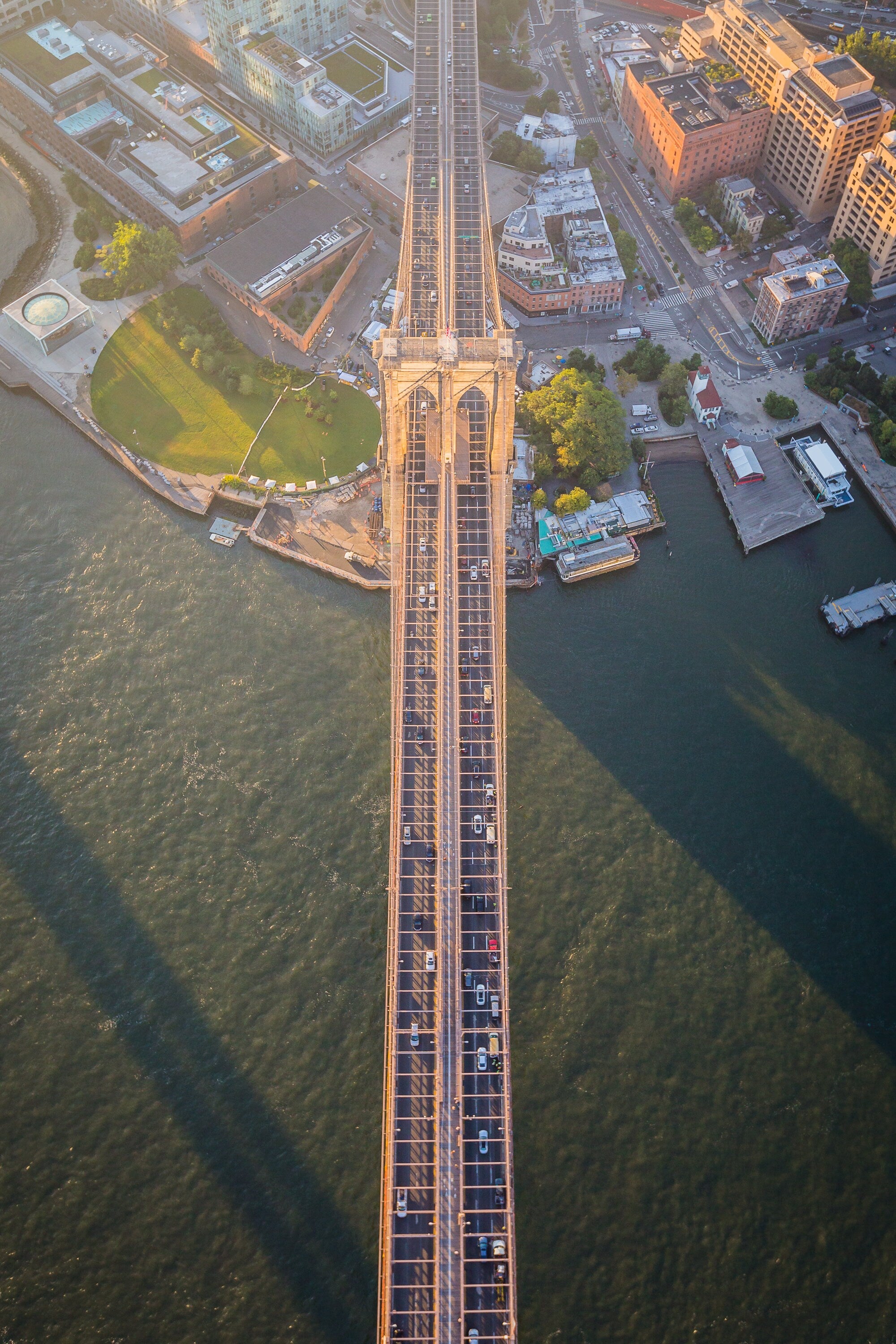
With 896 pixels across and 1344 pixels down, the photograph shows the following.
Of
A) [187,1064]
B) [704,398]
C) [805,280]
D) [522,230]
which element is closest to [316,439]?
[522,230]

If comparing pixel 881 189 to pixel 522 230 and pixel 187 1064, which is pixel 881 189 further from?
pixel 187 1064

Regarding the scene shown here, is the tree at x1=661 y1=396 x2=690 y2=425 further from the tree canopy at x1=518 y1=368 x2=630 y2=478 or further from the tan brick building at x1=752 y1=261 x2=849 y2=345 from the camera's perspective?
the tan brick building at x1=752 y1=261 x2=849 y2=345

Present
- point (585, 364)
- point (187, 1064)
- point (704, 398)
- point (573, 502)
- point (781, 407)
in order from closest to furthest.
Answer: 1. point (187, 1064)
2. point (573, 502)
3. point (704, 398)
4. point (781, 407)
5. point (585, 364)

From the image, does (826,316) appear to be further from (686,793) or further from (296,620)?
(296,620)

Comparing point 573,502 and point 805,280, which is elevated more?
point 805,280

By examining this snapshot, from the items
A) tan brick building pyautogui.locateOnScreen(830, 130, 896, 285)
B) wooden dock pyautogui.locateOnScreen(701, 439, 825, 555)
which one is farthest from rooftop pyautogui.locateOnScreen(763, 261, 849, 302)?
wooden dock pyautogui.locateOnScreen(701, 439, 825, 555)

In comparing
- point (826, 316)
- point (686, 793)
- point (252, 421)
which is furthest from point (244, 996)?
point (826, 316)

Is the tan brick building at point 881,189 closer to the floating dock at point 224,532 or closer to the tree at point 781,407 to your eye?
the tree at point 781,407

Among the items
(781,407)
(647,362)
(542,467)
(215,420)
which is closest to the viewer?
(542,467)
